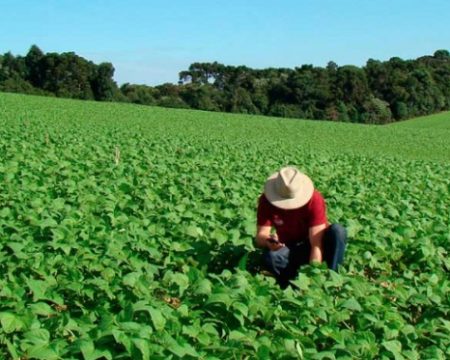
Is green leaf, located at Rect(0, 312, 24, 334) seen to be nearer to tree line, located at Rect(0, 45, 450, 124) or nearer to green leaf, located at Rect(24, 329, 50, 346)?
green leaf, located at Rect(24, 329, 50, 346)

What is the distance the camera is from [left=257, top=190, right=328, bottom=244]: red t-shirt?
540 centimetres

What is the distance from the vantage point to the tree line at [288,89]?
66.6 m

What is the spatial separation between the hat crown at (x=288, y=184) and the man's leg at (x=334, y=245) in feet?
1.35

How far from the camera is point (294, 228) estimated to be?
5.58 meters

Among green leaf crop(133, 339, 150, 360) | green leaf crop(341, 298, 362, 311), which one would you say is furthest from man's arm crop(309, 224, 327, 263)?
green leaf crop(133, 339, 150, 360)

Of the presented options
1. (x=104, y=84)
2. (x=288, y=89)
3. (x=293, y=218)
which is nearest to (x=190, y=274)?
(x=293, y=218)

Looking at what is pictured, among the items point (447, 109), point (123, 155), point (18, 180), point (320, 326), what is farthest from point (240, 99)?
point (320, 326)

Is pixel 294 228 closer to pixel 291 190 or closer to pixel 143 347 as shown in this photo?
pixel 291 190

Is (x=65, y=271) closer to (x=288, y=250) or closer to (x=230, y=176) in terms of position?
(x=288, y=250)

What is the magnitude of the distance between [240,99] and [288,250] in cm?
6345

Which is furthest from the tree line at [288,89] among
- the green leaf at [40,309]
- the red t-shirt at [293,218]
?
the green leaf at [40,309]

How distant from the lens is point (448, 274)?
6027 mm

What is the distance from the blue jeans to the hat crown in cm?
42

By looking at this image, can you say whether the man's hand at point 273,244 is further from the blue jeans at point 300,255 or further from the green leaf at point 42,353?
the green leaf at point 42,353
